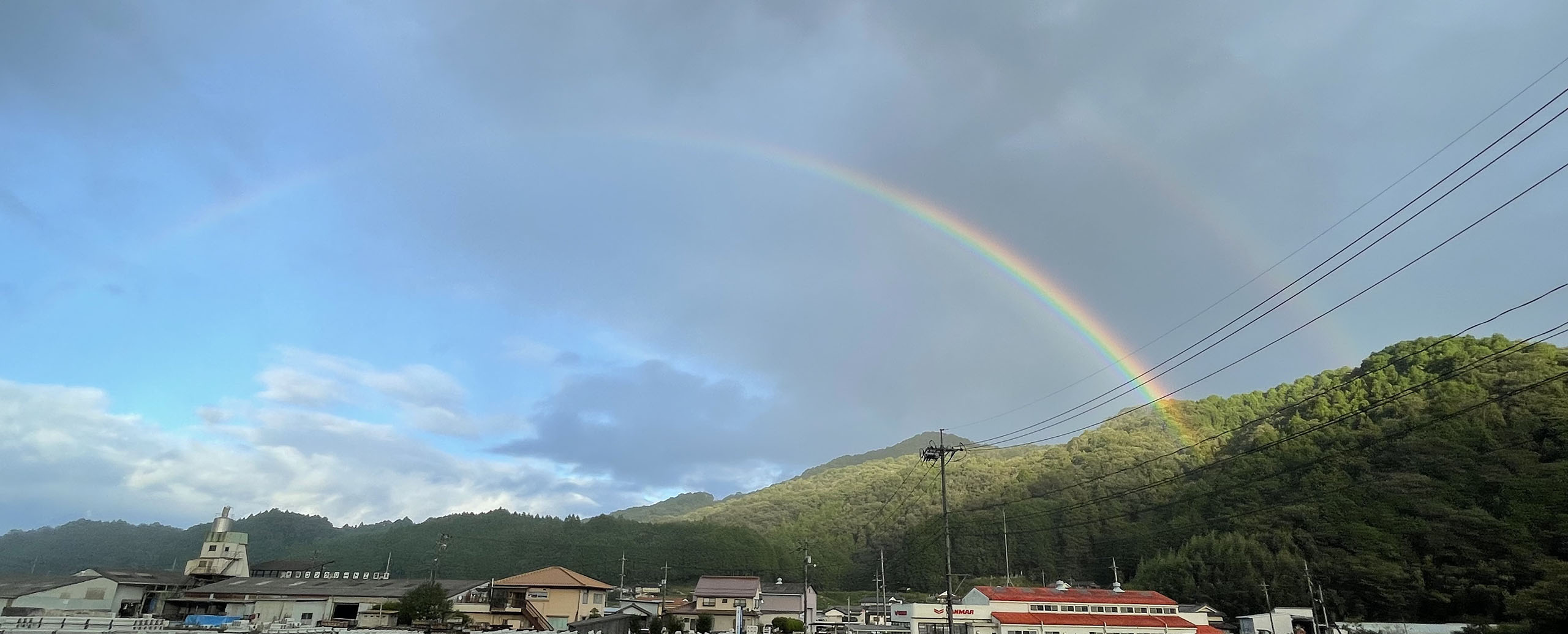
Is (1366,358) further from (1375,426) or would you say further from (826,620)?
(826,620)

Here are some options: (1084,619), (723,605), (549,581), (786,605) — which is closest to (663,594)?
(723,605)

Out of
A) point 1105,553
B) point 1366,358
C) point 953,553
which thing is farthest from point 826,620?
point 1366,358

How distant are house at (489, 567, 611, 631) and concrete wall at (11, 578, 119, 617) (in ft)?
77.5

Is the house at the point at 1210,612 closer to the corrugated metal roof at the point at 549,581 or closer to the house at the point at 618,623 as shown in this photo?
the house at the point at 618,623

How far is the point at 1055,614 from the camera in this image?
1893 inches

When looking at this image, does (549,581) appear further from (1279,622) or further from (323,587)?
(1279,622)

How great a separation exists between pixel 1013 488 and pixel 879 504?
2665cm

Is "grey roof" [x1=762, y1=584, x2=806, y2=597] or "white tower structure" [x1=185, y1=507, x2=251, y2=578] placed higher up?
"white tower structure" [x1=185, y1=507, x2=251, y2=578]

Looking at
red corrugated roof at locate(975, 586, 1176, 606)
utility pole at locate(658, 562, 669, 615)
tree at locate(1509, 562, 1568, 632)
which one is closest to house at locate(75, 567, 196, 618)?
utility pole at locate(658, 562, 669, 615)

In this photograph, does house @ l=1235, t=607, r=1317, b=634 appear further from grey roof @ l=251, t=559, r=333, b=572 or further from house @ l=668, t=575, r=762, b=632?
grey roof @ l=251, t=559, r=333, b=572

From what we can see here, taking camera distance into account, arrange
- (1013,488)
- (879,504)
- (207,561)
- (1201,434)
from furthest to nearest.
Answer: (879,504), (1201,434), (1013,488), (207,561)

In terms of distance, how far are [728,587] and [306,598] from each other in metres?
31.2

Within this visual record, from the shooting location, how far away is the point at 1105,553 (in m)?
92.6

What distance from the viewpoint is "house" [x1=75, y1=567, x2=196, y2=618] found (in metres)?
53.8
